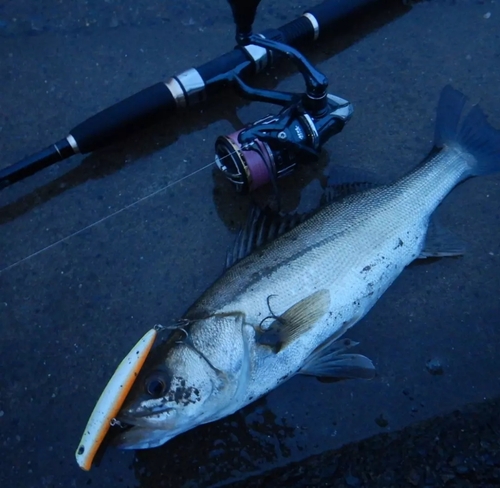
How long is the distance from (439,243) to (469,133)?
49 cm

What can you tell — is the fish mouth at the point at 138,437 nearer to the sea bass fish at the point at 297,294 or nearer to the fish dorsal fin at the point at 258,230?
the sea bass fish at the point at 297,294

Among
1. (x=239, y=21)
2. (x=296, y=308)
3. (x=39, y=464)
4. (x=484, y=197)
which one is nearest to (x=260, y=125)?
(x=239, y=21)

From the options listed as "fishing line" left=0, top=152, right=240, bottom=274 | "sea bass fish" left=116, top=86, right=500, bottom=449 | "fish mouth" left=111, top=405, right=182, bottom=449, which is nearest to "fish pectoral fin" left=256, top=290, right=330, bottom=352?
"sea bass fish" left=116, top=86, right=500, bottom=449

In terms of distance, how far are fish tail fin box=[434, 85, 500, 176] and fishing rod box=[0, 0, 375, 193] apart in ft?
1.50

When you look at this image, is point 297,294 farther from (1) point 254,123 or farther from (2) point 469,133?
(2) point 469,133

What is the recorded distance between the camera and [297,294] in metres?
1.94

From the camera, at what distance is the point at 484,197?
2.36 meters

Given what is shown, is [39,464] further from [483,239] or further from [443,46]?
[443,46]

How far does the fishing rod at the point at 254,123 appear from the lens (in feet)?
6.77

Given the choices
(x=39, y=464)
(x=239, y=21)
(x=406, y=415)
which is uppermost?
(x=239, y=21)

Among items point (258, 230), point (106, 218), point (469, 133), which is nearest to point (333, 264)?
point (258, 230)

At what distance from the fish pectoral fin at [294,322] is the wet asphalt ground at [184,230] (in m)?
0.32

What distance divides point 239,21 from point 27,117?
1099 mm

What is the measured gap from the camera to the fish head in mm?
1744
